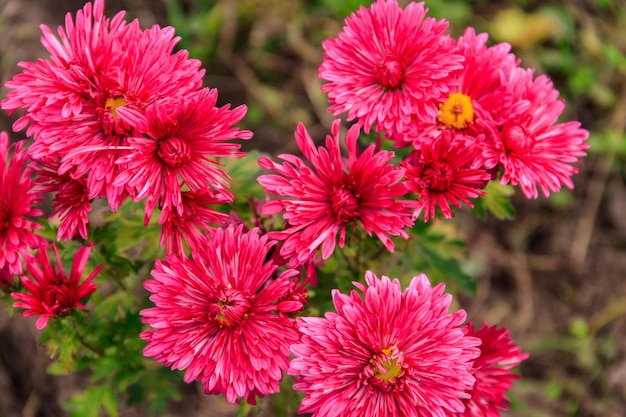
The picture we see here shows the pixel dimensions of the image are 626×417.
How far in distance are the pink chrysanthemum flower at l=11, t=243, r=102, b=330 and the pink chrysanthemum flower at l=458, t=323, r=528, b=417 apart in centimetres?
114

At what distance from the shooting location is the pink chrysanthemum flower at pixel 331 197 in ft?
5.87

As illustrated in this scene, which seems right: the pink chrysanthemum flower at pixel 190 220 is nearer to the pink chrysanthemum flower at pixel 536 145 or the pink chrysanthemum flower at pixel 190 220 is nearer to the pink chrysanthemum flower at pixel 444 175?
the pink chrysanthemum flower at pixel 444 175

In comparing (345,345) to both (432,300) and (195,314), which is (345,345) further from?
(195,314)

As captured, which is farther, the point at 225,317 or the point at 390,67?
the point at 390,67

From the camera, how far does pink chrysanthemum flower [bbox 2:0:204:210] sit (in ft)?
5.72

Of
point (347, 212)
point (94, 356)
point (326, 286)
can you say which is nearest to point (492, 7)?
point (326, 286)

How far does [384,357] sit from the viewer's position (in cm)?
171

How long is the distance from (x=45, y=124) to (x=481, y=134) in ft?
3.96

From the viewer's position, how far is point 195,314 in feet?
5.85

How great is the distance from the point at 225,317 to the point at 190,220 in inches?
11.6

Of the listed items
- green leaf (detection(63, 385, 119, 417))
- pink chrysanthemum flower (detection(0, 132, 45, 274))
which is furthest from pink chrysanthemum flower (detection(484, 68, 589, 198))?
green leaf (detection(63, 385, 119, 417))

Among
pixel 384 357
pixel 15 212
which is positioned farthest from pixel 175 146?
pixel 384 357

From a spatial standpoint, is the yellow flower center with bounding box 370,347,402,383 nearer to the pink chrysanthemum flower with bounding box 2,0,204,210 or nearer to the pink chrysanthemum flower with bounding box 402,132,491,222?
the pink chrysanthemum flower with bounding box 402,132,491,222

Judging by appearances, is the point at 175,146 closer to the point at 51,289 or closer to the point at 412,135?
the point at 51,289
